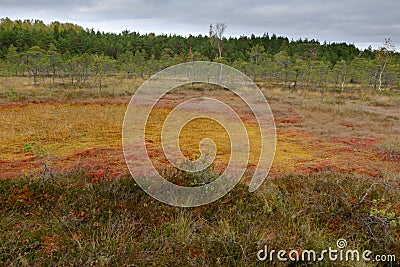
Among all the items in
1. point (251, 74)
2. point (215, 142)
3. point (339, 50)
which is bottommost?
point (215, 142)

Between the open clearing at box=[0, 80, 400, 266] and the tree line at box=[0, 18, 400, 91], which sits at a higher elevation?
the tree line at box=[0, 18, 400, 91]

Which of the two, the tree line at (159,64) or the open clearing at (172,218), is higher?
the tree line at (159,64)

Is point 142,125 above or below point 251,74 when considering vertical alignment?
below

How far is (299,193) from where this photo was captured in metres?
4.39

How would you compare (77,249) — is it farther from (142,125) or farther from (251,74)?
(251,74)

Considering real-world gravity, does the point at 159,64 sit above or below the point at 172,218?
above

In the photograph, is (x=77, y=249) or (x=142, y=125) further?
(x=142, y=125)

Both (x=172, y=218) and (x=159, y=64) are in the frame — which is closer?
(x=172, y=218)

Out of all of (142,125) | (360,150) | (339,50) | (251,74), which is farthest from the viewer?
(339,50)

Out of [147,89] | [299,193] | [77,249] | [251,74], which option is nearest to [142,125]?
[299,193]

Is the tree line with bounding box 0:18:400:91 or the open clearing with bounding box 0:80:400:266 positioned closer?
the open clearing with bounding box 0:80:400:266

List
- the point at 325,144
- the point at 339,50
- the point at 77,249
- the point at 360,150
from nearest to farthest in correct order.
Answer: the point at 77,249
the point at 360,150
the point at 325,144
the point at 339,50

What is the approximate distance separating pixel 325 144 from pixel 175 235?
8095mm

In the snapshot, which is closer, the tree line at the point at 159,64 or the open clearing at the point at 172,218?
the open clearing at the point at 172,218
